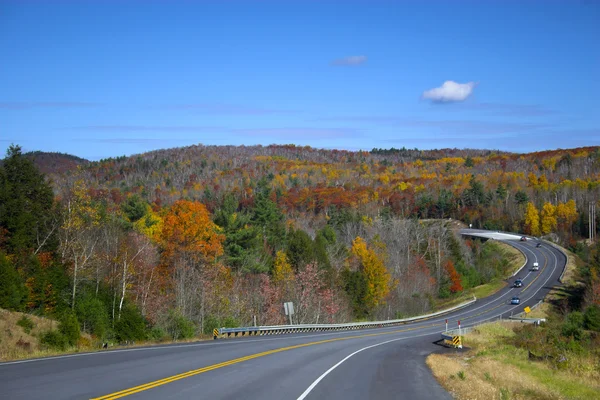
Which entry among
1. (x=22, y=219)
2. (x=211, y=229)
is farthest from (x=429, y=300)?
(x=22, y=219)

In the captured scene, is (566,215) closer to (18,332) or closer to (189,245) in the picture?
(189,245)

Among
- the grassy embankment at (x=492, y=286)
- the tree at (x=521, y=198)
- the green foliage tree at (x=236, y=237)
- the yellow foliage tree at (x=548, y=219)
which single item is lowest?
the grassy embankment at (x=492, y=286)

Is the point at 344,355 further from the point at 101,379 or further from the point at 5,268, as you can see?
the point at 5,268

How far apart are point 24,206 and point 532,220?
122657mm

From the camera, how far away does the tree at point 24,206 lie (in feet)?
129

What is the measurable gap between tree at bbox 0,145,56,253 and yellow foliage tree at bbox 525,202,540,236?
119115mm

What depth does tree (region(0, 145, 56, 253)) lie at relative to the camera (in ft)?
129

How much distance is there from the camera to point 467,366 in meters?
20.2

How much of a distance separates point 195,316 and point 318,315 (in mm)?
14766

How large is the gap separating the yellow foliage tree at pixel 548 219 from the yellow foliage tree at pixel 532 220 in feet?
4.77

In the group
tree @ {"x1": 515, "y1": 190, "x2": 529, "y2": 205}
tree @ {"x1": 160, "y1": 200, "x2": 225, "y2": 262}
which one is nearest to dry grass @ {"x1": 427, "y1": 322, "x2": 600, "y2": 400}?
tree @ {"x1": 160, "y1": 200, "x2": 225, "y2": 262}

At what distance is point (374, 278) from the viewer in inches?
3029

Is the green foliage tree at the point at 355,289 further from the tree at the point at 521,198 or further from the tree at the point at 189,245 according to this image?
the tree at the point at 521,198

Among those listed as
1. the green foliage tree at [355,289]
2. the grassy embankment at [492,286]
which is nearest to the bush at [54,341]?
the green foliage tree at [355,289]
